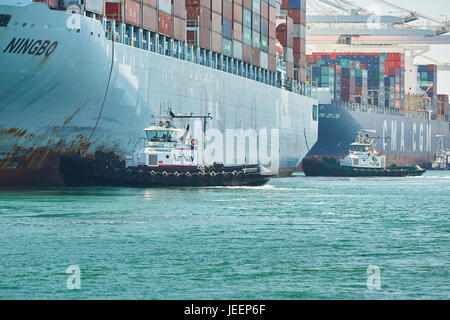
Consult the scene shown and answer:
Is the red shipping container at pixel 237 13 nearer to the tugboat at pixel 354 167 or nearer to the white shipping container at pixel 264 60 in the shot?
the white shipping container at pixel 264 60

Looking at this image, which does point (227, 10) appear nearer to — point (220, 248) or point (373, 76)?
point (220, 248)

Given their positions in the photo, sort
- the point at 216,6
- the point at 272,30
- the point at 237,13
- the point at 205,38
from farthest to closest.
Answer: the point at 272,30 → the point at 237,13 → the point at 216,6 → the point at 205,38

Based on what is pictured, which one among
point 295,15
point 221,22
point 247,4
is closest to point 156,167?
point 221,22

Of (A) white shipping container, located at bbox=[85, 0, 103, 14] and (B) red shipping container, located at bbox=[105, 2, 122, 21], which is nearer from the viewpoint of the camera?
(A) white shipping container, located at bbox=[85, 0, 103, 14]

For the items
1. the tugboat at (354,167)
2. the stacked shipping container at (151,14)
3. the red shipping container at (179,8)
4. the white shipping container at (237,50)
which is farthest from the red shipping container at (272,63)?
the red shipping container at (179,8)

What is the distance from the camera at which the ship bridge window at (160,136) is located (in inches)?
1925

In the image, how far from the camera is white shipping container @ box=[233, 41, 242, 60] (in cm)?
6400

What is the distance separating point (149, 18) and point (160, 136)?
21.0ft

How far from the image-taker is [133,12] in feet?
156

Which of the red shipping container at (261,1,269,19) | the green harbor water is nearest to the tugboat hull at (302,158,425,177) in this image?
the red shipping container at (261,1,269,19)

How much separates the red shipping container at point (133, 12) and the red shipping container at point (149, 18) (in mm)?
520

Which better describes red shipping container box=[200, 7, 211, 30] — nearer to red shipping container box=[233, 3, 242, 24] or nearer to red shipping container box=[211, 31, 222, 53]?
red shipping container box=[211, 31, 222, 53]

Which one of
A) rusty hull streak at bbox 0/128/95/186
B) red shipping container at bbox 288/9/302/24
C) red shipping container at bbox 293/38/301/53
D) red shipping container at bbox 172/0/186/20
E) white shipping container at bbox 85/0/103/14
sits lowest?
rusty hull streak at bbox 0/128/95/186

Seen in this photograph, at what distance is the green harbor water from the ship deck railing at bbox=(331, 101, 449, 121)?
6264 cm
